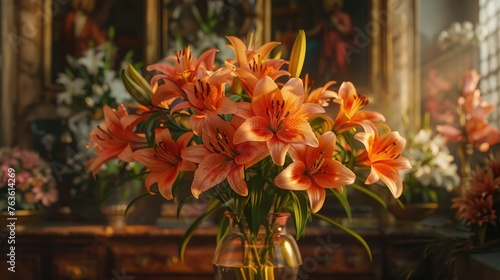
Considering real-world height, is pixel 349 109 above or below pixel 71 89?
below

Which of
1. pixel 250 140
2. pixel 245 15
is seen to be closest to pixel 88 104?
pixel 245 15

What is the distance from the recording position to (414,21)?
294 centimetres

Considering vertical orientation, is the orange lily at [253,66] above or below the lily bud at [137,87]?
above

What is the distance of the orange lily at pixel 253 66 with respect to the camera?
39.3 inches

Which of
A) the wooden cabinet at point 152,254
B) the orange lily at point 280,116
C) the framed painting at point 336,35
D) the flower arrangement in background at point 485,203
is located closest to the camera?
the orange lily at point 280,116

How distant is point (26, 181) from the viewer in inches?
103

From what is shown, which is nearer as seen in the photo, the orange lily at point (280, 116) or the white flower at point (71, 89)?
the orange lily at point (280, 116)

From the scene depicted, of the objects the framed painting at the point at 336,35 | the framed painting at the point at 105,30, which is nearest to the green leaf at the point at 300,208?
the framed painting at the point at 336,35

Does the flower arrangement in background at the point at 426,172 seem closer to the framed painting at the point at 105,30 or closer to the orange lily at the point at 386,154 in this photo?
the framed painting at the point at 105,30

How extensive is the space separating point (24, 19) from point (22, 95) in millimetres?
338

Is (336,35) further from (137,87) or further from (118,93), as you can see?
(137,87)

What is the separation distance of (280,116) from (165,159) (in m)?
0.20

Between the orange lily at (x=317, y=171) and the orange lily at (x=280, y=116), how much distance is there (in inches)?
1.2

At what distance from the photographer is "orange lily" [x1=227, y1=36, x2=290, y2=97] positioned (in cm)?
100
